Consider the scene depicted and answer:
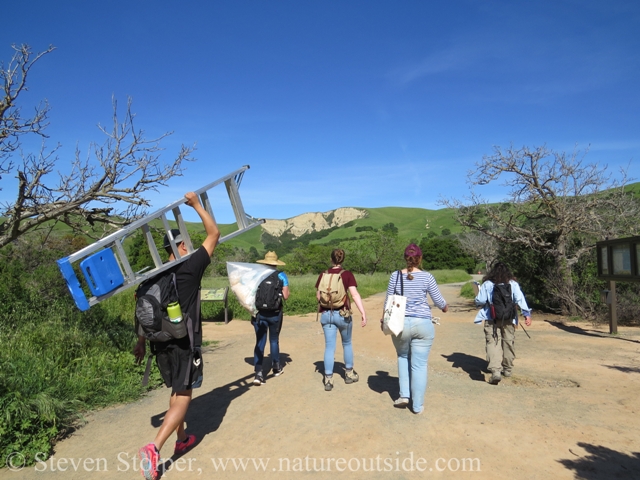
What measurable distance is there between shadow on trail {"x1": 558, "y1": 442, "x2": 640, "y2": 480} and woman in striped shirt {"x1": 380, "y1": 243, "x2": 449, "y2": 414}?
1563 mm

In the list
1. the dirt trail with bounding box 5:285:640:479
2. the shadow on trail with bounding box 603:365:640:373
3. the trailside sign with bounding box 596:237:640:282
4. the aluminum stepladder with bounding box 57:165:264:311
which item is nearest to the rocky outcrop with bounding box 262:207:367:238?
the shadow on trail with bounding box 603:365:640:373

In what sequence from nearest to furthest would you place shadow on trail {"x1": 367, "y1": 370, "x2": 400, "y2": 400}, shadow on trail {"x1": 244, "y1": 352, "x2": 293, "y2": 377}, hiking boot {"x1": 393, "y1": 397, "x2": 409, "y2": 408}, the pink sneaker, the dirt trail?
the dirt trail, the pink sneaker, hiking boot {"x1": 393, "y1": 397, "x2": 409, "y2": 408}, shadow on trail {"x1": 367, "y1": 370, "x2": 400, "y2": 400}, shadow on trail {"x1": 244, "y1": 352, "x2": 293, "y2": 377}

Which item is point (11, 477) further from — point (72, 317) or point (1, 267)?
point (1, 267)

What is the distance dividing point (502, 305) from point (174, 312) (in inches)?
182

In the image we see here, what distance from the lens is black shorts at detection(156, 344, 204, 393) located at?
12.5 feet

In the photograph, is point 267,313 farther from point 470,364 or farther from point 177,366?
point 470,364

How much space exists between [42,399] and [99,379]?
127cm

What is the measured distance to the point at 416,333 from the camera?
5.00 metres

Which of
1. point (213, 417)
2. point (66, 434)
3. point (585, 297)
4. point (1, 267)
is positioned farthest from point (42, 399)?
point (585, 297)

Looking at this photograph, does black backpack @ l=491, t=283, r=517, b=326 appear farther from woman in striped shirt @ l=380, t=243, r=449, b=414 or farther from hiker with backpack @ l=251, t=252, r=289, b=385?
hiker with backpack @ l=251, t=252, r=289, b=385

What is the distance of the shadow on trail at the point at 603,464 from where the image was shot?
11.8ft

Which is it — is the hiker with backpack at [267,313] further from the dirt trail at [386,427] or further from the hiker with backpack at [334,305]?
the hiker with backpack at [334,305]

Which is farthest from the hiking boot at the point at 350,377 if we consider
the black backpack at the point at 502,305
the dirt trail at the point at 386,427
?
the black backpack at the point at 502,305

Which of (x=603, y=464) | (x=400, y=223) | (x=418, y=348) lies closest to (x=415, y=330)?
(x=418, y=348)
